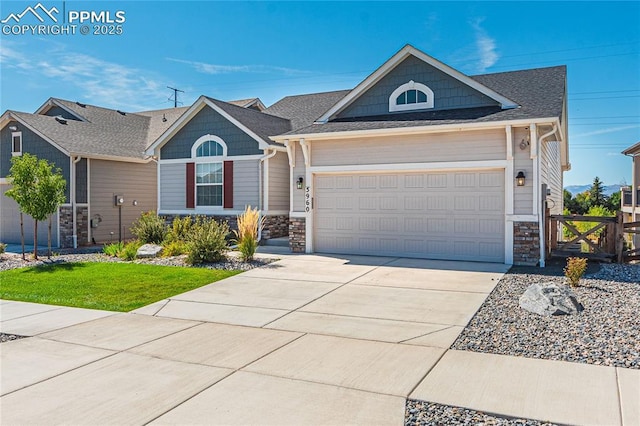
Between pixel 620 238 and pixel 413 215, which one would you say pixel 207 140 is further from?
pixel 620 238

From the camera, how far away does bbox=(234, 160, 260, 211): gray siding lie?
15.7m

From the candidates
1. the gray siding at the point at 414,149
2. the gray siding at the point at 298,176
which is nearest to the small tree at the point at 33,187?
the gray siding at the point at 298,176

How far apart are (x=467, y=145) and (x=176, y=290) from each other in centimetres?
734

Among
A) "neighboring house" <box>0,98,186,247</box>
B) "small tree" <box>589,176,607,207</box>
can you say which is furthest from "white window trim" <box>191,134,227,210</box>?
"small tree" <box>589,176,607,207</box>

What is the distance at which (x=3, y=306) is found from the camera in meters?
7.96

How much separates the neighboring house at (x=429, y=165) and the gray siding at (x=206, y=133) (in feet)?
8.10

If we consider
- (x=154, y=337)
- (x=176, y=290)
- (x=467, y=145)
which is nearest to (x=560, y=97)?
(x=467, y=145)

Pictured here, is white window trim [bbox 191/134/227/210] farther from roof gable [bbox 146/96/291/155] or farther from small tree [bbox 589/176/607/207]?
small tree [bbox 589/176/607/207]

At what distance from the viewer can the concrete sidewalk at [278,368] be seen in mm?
3918

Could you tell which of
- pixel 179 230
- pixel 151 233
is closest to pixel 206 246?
pixel 179 230

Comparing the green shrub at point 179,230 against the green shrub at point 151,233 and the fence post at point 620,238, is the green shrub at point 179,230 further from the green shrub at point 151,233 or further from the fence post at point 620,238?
the fence post at point 620,238

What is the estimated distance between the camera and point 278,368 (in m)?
4.88

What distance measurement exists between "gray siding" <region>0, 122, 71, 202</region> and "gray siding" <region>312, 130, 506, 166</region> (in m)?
9.04

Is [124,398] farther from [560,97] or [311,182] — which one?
[560,97]
